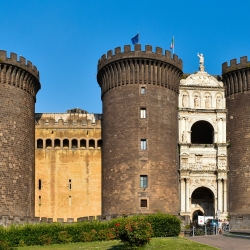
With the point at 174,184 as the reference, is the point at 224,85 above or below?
above

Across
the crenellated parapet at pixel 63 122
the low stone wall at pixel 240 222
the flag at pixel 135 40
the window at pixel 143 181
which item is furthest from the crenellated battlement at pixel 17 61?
the low stone wall at pixel 240 222

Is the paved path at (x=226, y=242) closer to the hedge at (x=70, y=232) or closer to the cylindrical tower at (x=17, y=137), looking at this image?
the hedge at (x=70, y=232)

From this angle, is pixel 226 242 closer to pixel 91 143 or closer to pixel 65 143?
pixel 91 143

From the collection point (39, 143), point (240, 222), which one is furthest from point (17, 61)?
point (240, 222)

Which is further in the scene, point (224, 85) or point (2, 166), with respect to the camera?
point (224, 85)

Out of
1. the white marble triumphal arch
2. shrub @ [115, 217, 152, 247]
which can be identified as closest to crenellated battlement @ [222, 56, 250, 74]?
the white marble triumphal arch

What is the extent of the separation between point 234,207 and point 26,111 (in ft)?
75.3

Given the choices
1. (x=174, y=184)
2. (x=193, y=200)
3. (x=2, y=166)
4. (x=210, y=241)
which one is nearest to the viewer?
(x=210, y=241)

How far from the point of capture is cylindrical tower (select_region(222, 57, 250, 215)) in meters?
53.8

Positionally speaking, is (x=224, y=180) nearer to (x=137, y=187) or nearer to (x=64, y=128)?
(x=137, y=187)

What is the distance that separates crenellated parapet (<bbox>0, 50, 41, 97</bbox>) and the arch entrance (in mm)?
20484

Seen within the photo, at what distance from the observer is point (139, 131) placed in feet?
174

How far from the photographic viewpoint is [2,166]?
162 feet

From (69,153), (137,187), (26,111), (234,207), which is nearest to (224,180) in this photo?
(234,207)
